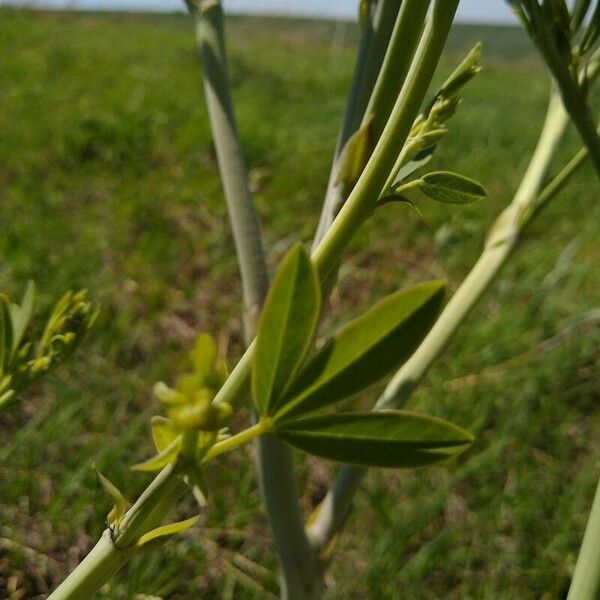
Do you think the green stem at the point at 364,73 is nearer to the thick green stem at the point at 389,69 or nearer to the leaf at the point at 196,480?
the thick green stem at the point at 389,69

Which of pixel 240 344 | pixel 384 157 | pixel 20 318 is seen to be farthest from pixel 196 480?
pixel 240 344

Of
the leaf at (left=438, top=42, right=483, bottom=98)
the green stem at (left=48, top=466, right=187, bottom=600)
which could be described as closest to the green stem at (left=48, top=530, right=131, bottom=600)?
the green stem at (left=48, top=466, right=187, bottom=600)

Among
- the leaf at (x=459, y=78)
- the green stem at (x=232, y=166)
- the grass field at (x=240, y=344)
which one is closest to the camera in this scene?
the leaf at (x=459, y=78)

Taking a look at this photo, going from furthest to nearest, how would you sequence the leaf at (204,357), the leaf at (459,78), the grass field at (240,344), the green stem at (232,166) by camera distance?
the grass field at (240,344) < the green stem at (232,166) < the leaf at (459,78) < the leaf at (204,357)

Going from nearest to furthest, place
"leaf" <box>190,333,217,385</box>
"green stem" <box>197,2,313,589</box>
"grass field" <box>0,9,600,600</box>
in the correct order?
"leaf" <box>190,333,217,385</box> → "green stem" <box>197,2,313,589</box> → "grass field" <box>0,9,600,600</box>

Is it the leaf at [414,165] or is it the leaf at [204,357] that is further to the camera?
the leaf at [414,165]

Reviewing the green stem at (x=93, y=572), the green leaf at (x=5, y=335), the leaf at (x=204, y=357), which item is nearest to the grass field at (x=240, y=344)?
the green leaf at (x=5, y=335)

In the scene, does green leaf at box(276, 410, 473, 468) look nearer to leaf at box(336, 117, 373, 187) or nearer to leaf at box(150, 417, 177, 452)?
leaf at box(150, 417, 177, 452)

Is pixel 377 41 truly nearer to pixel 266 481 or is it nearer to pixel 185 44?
pixel 266 481

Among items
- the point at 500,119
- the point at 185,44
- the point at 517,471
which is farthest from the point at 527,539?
the point at 185,44
